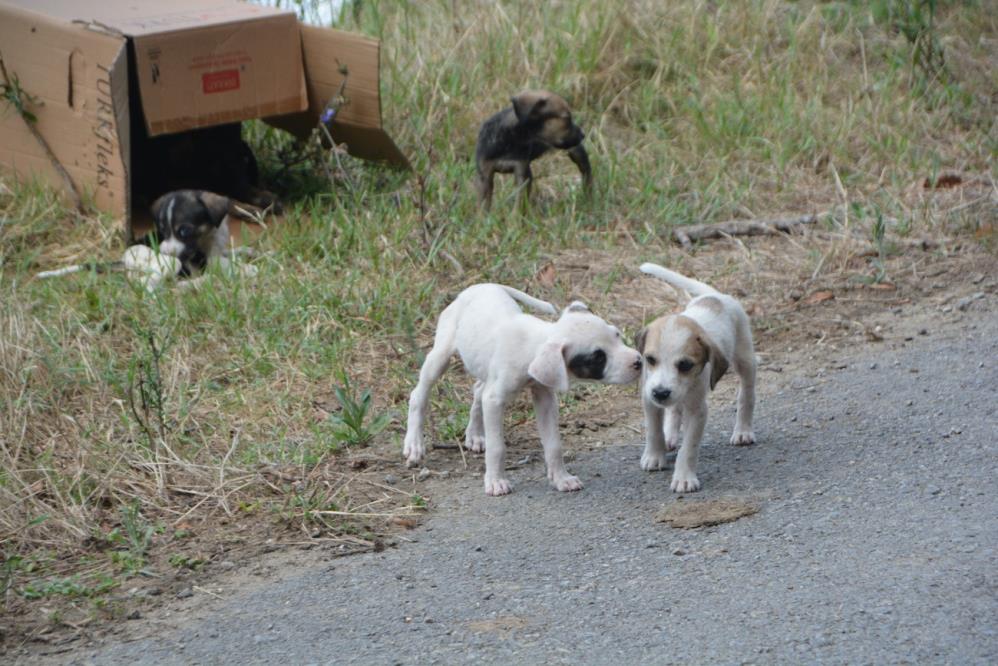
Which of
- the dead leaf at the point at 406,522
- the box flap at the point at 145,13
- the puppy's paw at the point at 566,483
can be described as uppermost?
the box flap at the point at 145,13

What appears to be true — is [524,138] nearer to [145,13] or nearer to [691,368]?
[145,13]

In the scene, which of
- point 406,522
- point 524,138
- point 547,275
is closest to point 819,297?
point 547,275

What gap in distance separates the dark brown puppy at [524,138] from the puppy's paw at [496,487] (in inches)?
121

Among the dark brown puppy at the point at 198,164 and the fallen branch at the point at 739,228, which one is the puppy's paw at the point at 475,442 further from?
the dark brown puppy at the point at 198,164

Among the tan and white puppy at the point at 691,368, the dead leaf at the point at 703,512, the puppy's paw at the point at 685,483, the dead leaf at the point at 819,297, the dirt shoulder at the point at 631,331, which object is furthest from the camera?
the dead leaf at the point at 819,297

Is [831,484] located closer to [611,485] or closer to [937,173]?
[611,485]

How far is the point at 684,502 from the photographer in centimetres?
428

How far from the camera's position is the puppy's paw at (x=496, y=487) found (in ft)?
14.8

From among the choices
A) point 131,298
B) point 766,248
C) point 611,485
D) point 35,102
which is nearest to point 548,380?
point 611,485

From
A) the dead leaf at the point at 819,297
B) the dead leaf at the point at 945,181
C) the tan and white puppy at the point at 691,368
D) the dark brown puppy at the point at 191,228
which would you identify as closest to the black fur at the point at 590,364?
the tan and white puppy at the point at 691,368

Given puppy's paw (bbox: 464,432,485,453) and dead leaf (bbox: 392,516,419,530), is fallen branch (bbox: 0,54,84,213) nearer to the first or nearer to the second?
puppy's paw (bbox: 464,432,485,453)

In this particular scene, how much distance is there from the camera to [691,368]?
426 centimetres

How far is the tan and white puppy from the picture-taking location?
13.9 feet

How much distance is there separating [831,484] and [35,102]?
5144 mm
